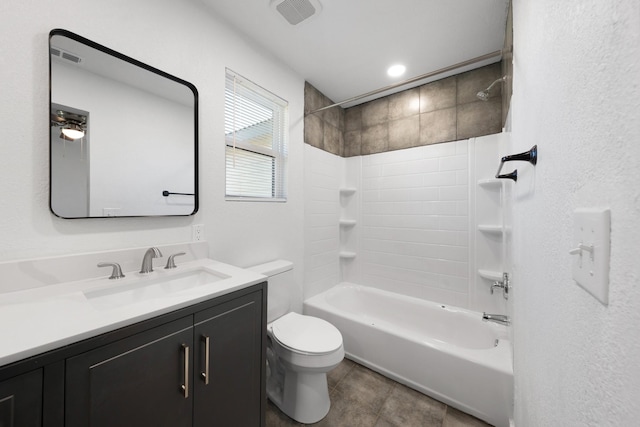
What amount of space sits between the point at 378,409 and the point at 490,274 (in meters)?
1.38

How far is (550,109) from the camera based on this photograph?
24.2 inches

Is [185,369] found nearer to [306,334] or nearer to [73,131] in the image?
[306,334]

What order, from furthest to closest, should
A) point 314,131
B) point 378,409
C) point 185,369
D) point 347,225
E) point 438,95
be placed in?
point 347,225, point 314,131, point 438,95, point 378,409, point 185,369

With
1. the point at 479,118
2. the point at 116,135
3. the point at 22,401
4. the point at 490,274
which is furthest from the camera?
the point at 479,118

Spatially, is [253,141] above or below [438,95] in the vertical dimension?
below

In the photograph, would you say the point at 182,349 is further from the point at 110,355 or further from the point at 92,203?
the point at 92,203

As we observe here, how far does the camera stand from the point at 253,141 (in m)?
1.94


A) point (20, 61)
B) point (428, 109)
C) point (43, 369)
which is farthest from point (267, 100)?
point (43, 369)

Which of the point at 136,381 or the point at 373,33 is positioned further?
the point at 373,33

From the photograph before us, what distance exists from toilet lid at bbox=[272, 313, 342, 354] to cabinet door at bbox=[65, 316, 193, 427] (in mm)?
687

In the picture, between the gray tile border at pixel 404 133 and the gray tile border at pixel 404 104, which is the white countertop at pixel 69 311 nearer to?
the gray tile border at pixel 404 133

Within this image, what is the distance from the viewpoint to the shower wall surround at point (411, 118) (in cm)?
217

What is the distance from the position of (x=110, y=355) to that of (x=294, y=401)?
122 cm

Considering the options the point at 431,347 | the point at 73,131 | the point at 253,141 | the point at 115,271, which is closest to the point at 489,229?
the point at 431,347
